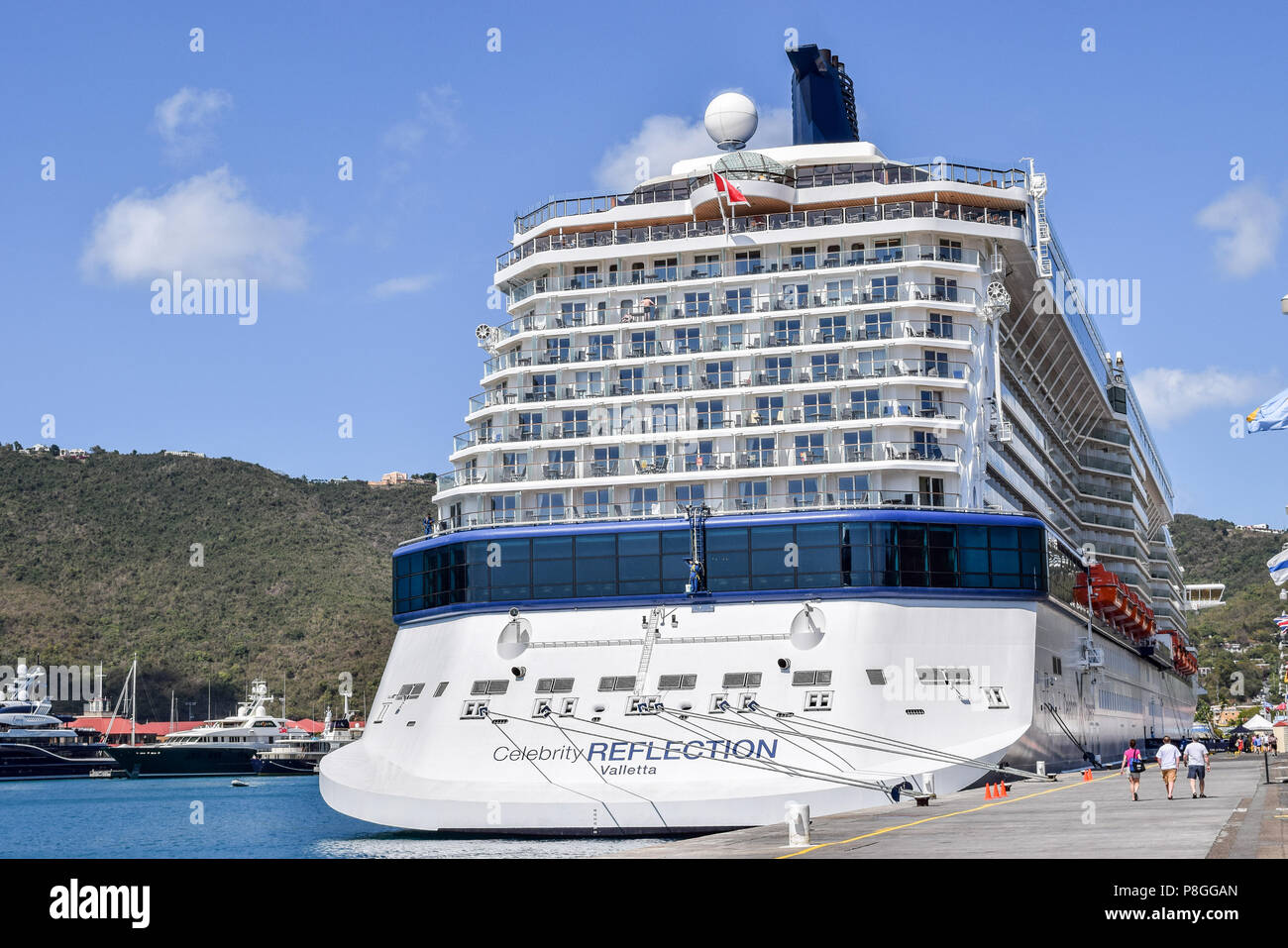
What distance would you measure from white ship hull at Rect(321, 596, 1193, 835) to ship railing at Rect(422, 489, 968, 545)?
329cm

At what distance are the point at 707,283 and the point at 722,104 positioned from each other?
33.2 ft

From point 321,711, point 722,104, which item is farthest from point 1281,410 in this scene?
point 321,711

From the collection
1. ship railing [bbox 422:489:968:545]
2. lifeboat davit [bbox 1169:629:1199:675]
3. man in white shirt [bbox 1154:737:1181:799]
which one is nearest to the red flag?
ship railing [bbox 422:489:968:545]

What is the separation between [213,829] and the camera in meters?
65.3

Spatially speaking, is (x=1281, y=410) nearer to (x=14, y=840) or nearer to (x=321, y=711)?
(x=14, y=840)

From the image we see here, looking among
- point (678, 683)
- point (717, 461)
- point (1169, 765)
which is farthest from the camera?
point (717, 461)

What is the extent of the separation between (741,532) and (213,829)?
35254 millimetres

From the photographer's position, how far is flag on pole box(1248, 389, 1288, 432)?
29.0 meters

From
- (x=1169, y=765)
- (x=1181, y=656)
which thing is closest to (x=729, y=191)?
(x=1169, y=765)

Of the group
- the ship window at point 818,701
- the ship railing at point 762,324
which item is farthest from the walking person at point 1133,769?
the ship railing at point 762,324

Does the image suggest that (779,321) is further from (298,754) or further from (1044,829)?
(298,754)

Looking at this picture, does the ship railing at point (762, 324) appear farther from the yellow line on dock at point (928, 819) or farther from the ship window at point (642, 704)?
the yellow line on dock at point (928, 819)

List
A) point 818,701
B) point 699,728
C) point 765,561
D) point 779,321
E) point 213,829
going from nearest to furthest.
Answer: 1. point 818,701
2. point 699,728
3. point 765,561
4. point 779,321
5. point 213,829

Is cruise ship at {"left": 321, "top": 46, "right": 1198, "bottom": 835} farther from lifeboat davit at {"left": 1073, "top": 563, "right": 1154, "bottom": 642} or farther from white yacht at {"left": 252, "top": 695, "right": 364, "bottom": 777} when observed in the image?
white yacht at {"left": 252, "top": 695, "right": 364, "bottom": 777}
